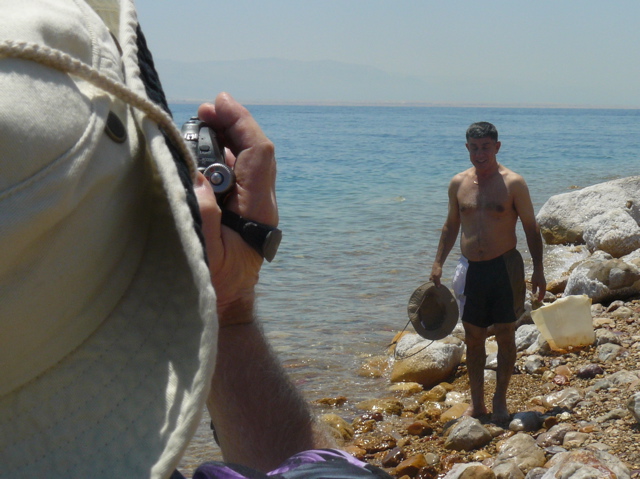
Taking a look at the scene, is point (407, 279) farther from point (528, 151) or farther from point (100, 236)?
point (528, 151)

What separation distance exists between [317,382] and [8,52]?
571 centimetres

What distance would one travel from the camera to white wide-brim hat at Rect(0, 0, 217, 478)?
73 centimetres

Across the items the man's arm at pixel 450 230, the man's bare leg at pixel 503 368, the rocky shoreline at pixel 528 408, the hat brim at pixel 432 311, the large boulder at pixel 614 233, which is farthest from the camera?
the large boulder at pixel 614 233

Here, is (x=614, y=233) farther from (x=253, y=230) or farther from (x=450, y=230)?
(x=253, y=230)

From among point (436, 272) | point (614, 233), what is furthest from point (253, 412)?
point (614, 233)

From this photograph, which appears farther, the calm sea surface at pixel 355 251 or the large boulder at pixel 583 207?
the large boulder at pixel 583 207

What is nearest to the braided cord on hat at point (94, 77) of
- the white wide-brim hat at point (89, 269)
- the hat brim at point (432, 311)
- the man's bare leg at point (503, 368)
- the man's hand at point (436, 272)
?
the white wide-brim hat at point (89, 269)

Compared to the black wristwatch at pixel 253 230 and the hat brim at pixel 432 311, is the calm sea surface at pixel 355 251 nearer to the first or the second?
the hat brim at pixel 432 311

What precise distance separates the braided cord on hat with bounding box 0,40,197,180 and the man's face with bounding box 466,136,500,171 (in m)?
4.68

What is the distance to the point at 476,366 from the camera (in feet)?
17.7

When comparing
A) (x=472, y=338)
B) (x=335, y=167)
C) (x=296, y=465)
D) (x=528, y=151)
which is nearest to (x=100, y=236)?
(x=296, y=465)

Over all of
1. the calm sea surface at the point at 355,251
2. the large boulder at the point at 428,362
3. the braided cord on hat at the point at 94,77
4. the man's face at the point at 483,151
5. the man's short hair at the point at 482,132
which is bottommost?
the calm sea surface at the point at 355,251

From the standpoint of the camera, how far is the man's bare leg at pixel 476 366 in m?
5.31

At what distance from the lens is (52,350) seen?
856 mm
